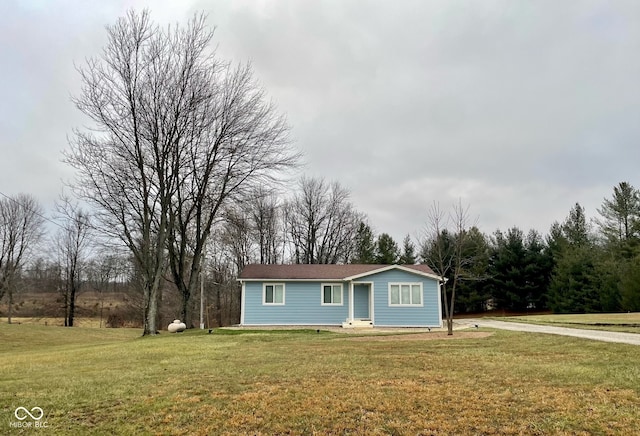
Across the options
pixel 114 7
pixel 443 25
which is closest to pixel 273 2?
pixel 443 25

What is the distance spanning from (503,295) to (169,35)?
37.1m

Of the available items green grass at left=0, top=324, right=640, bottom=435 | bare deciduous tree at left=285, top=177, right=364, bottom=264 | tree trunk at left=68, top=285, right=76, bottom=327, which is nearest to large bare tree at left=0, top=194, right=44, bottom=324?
tree trunk at left=68, top=285, right=76, bottom=327

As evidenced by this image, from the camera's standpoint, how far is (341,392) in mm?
6137

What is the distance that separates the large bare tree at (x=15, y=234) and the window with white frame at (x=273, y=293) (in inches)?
981

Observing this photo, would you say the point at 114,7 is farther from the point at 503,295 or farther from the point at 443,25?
the point at 503,295

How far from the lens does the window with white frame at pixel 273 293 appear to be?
22453 millimetres

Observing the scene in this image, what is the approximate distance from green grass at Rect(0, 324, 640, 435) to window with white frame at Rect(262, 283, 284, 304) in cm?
1208

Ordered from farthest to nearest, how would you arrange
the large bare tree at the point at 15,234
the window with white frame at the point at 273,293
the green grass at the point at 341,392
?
1. the large bare tree at the point at 15,234
2. the window with white frame at the point at 273,293
3. the green grass at the point at 341,392

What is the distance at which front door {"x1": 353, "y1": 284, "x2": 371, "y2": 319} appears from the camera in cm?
2259

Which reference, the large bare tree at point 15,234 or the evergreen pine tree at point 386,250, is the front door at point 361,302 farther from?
the large bare tree at point 15,234

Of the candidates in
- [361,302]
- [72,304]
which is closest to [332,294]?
[361,302]

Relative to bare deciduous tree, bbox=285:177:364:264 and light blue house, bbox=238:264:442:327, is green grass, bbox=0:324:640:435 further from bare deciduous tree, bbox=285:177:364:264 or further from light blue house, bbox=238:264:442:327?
bare deciduous tree, bbox=285:177:364:264

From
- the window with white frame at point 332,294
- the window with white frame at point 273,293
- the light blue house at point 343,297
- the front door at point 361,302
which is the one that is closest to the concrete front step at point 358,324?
the light blue house at point 343,297

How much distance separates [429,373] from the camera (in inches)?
298
